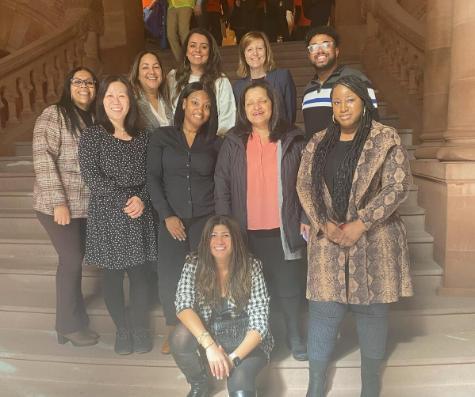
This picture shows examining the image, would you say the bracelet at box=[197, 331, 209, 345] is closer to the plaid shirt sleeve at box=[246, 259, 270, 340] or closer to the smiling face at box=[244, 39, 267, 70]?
the plaid shirt sleeve at box=[246, 259, 270, 340]

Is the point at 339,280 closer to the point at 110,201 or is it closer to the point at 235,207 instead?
the point at 235,207

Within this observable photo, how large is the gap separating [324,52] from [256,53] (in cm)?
45

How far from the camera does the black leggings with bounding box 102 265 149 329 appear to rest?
2.80 m

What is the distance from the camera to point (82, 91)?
2781 millimetres

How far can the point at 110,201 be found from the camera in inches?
106

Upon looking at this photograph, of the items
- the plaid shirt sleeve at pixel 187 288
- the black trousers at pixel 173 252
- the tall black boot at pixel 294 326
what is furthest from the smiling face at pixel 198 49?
the tall black boot at pixel 294 326

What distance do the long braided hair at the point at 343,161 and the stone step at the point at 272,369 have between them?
1047mm

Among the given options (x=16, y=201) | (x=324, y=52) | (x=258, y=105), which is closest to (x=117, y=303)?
(x=258, y=105)

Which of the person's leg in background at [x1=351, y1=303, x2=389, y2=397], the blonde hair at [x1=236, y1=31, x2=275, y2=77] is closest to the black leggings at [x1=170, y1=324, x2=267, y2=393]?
the person's leg in background at [x1=351, y1=303, x2=389, y2=397]

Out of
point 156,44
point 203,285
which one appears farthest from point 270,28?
point 203,285

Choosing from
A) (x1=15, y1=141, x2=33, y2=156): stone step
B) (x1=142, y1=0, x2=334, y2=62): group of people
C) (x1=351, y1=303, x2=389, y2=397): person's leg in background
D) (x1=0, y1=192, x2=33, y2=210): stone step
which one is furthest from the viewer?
(x1=142, y1=0, x2=334, y2=62): group of people

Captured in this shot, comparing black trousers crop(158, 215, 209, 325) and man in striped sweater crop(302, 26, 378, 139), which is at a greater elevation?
man in striped sweater crop(302, 26, 378, 139)

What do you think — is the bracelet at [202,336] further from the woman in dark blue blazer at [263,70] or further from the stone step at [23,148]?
the stone step at [23,148]

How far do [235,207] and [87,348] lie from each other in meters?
1.39
